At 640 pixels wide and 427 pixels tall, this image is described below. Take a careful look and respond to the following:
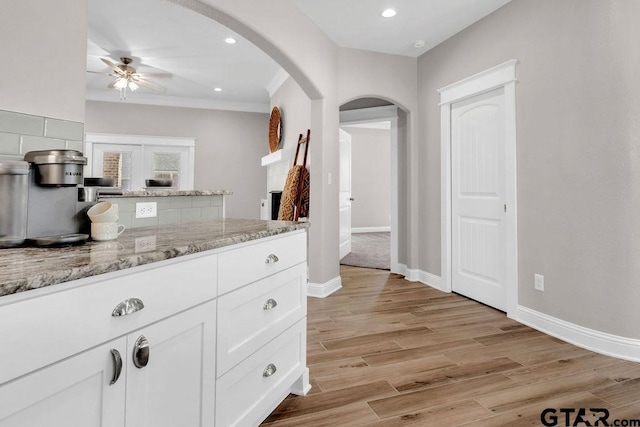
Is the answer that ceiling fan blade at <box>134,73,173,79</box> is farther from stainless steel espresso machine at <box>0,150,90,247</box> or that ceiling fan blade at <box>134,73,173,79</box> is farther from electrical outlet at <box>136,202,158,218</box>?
stainless steel espresso machine at <box>0,150,90,247</box>

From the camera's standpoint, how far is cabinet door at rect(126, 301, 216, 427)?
2.89ft

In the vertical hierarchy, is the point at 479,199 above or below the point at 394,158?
below

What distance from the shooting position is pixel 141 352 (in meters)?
0.88

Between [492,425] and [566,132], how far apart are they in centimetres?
208

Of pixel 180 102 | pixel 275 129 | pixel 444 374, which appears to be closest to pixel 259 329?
pixel 444 374

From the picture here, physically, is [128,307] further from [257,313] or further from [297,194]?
[297,194]

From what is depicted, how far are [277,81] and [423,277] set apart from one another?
3.53m

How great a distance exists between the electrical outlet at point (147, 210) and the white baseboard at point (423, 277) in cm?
304

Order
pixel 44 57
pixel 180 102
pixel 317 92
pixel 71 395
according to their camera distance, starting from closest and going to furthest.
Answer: pixel 71 395
pixel 44 57
pixel 317 92
pixel 180 102

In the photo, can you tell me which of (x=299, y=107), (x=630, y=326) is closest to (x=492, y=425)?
(x=630, y=326)

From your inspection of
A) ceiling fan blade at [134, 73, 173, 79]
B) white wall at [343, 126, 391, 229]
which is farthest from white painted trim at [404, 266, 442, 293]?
white wall at [343, 126, 391, 229]

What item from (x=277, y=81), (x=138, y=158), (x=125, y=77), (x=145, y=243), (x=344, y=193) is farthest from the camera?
(x=138, y=158)

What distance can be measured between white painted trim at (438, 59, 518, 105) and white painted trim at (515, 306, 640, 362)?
1.97 metres

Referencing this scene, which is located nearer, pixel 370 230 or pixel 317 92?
pixel 317 92
